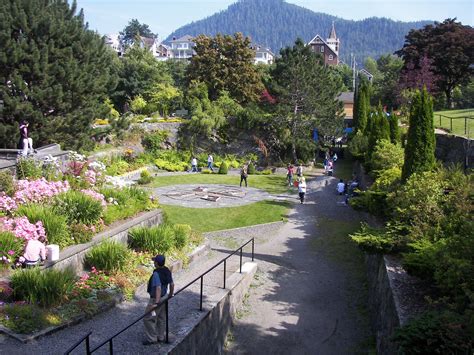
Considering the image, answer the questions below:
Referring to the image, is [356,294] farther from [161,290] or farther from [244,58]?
[244,58]

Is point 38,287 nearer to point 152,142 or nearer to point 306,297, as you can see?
point 306,297

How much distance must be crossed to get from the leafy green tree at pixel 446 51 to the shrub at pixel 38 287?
36957 millimetres

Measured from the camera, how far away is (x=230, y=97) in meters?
40.0

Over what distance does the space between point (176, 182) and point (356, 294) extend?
50.4 ft

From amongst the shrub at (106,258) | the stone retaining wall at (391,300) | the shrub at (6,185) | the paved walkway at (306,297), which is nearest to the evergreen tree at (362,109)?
the paved walkway at (306,297)

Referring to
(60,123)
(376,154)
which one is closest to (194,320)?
(376,154)

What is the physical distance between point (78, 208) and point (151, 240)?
201cm

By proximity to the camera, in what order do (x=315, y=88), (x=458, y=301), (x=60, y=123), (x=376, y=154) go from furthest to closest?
(x=315, y=88)
(x=60, y=123)
(x=376, y=154)
(x=458, y=301)

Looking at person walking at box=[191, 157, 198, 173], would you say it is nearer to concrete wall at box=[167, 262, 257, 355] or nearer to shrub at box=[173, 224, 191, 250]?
shrub at box=[173, 224, 191, 250]

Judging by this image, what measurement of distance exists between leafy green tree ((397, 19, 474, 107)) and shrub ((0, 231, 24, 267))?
36.6m

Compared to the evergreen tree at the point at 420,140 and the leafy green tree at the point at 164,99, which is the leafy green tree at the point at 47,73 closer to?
the leafy green tree at the point at 164,99

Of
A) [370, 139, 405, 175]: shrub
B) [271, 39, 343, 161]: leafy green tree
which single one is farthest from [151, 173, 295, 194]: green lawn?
[271, 39, 343, 161]: leafy green tree

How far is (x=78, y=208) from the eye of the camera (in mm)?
11383

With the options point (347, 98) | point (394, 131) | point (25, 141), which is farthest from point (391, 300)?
point (347, 98)
